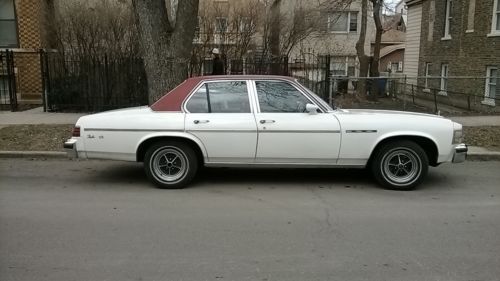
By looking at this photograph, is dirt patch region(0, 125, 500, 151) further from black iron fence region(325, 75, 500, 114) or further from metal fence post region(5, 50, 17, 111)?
black iron fence region(325, 75, 500, 114)

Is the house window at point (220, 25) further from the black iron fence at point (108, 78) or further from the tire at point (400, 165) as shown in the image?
the tire at point (400, 165)

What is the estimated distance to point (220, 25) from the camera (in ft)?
53.9

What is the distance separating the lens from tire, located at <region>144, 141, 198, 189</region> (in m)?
6.94

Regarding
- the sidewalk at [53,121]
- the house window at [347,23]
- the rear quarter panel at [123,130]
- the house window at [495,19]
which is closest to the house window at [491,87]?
the house window at [495,19]

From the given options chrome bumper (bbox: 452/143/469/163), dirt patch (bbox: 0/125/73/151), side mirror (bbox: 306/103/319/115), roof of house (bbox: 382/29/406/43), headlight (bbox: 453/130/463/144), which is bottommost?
dirt patch (bbox: 0/125/73/151)

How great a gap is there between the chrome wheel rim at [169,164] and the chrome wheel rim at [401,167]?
268 centimetres

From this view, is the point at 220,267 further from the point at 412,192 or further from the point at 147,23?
the point at 147,23

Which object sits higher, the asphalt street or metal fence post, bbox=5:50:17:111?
metal fence post, bbox=5:50:17:111

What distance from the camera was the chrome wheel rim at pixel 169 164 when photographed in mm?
6957

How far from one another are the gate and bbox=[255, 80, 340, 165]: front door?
430 inches

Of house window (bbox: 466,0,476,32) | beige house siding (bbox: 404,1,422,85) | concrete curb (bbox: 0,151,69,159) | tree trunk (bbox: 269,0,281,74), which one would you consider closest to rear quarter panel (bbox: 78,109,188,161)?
concrete curb (bbox: 0,151,69,159)

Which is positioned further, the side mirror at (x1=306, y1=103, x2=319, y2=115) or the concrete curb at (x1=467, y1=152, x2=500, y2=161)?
the concrete curb at (x1=467, y1=152, x2=500, y2=161)

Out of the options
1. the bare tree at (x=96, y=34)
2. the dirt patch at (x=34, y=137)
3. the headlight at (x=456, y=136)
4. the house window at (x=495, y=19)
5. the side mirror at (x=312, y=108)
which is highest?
the house window at (x=495, y=19)

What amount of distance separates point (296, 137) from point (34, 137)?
6293 mm
